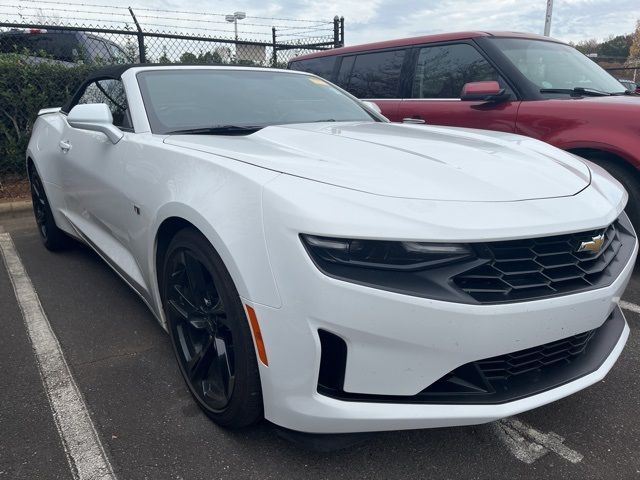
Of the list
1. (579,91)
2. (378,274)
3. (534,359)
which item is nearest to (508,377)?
(534,359)

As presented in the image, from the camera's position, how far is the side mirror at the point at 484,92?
13.0 ft

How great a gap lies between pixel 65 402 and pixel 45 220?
2.47 metres

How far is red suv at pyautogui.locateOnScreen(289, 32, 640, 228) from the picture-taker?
3.56 meters

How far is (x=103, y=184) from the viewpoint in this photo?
2.84 meters

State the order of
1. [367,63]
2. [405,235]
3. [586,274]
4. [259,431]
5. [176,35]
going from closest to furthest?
1. [405,235]
2. [586,274]
3. [259,431]
4. [367,63]
5. [176,35]

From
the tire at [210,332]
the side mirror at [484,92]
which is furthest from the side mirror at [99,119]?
the side mirror at [484,92]

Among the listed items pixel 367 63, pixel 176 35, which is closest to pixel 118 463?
pixel 367 63

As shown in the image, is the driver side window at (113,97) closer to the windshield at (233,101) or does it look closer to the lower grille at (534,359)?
the windshield at (233,101)

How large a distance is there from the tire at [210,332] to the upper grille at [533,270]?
75 cm

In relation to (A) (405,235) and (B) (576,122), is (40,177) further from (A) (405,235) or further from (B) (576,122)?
(B) (576,122)

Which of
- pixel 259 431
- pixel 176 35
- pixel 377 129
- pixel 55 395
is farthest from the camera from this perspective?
pixel 176 35

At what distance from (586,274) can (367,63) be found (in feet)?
13.0

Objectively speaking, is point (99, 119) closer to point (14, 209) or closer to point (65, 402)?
point (65, 402)

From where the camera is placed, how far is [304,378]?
1.61 meters
